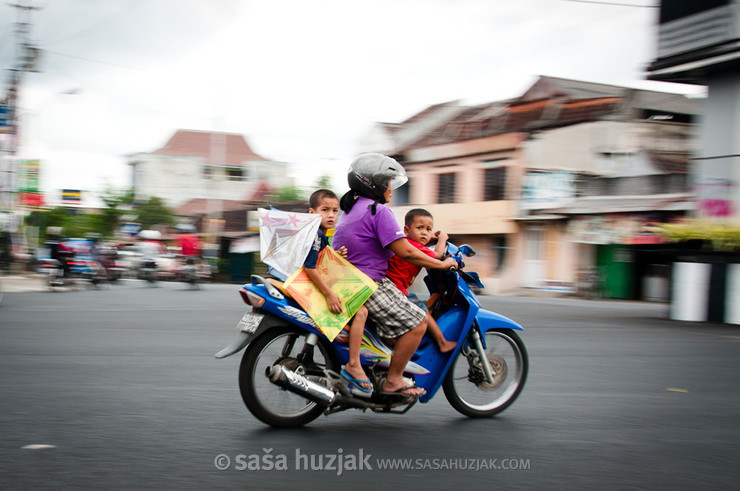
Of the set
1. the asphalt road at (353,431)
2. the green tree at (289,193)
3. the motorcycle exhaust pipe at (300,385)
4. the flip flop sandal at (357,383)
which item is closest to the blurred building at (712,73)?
the asphalt road at (353,431)

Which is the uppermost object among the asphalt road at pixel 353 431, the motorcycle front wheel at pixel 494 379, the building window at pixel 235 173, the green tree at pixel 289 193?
the building window at pixel 235 173

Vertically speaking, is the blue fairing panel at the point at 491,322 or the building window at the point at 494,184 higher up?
the building window at the point at 494,184

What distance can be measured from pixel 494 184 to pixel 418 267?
28.5 m

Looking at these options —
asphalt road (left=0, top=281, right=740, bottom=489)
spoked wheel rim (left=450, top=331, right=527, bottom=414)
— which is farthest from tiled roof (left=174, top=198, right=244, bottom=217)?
spoked wheel rim (left=450, top=331, right=527, bottom=414)

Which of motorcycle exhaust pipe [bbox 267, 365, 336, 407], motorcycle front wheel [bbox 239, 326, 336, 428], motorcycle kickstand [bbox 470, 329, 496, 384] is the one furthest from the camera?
motorcycle kickstand [bbox 470, 329, 496, 384]

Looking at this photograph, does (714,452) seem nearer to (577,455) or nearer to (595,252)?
(577,455)

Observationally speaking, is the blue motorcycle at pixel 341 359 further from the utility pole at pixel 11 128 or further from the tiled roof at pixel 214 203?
→ the tiled roof at pixel 214 203

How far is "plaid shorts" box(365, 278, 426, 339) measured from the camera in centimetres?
470

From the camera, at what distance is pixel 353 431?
15.7 feet

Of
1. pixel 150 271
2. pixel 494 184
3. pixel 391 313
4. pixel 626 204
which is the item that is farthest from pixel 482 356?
pixel 494 184

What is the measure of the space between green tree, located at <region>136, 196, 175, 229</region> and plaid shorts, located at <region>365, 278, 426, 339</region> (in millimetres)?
50523

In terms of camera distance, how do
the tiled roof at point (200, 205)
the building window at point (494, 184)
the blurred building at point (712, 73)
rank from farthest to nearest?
the tiled roof at point (200, 205) < the building window at point (494, 184) < the blurred building at point (712, 73)

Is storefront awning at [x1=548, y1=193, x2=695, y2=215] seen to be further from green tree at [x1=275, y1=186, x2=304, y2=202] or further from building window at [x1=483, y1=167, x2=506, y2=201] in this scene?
green tree at [x1=275, y1=186, x2=304, y2=202]

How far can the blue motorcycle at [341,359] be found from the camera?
181 inches
